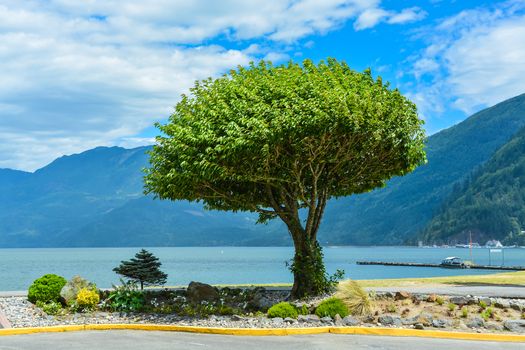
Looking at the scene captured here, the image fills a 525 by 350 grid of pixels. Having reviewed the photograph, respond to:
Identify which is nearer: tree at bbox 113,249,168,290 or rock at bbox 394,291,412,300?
rock at bbox 394,291,412,300

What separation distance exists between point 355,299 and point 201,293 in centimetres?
819

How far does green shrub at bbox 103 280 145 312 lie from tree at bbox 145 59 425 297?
4.62 meters

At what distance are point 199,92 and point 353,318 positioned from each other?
12790mm

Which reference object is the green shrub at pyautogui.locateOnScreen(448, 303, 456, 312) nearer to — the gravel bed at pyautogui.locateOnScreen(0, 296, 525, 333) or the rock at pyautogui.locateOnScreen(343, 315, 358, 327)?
the gravel bed at pyautogui.locateOnScreen(0, 296, 525, 333)

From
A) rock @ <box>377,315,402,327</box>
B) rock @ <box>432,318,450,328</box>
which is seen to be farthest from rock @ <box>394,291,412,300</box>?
rock @ <box>432,318,450,328</box>

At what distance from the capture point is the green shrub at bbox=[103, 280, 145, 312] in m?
27.1

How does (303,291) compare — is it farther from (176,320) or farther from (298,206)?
(176,320)

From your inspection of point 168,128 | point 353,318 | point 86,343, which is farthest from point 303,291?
point 86,343

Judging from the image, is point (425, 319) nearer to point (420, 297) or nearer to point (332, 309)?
point (332, 309)

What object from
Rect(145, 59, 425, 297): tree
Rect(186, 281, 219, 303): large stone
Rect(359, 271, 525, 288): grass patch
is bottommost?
Rect(359, 271, 525, 288): grass patch

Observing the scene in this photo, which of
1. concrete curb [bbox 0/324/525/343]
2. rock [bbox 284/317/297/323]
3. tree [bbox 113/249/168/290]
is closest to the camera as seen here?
concrete curb [bbox 0/324/525/343]

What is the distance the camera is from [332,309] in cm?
2358

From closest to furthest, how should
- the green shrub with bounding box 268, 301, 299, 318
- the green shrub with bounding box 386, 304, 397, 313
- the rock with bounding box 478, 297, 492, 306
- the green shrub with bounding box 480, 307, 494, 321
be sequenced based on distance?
the green shrub with bounding box 480, 307, 494, 321 < the green shrub with bounding box 268, 301, 299, 318 < the green shrub with bounding box 386, 304, 397, 313 < the rock with bounding box 478, 297, 492, 306

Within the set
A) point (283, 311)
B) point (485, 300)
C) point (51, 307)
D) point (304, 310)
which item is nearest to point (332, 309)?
point (304, 310)
